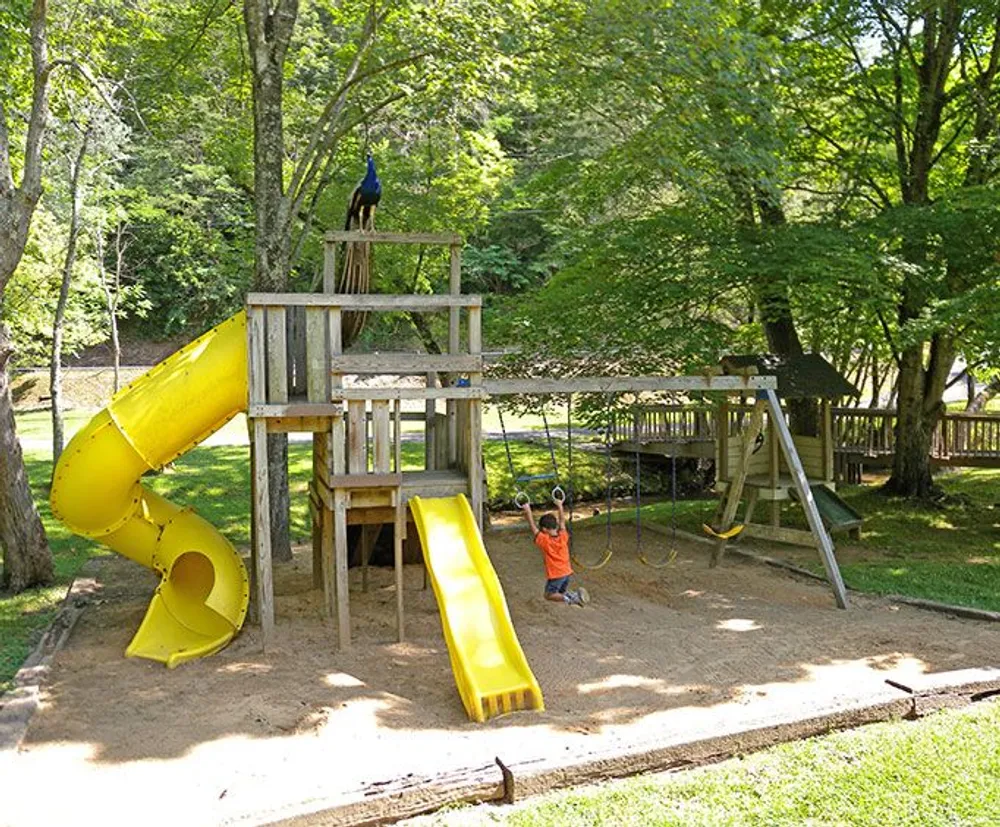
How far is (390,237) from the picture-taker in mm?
9250

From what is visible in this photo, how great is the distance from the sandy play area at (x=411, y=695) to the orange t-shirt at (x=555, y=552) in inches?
16.2

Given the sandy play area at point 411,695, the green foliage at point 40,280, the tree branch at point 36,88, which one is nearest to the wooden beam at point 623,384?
the sandy play area at point 411,695

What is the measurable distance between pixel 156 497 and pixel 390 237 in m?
3.59

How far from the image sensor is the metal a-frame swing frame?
977cm

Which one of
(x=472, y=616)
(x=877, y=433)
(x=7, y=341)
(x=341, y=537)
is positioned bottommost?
(x=472, y=616)

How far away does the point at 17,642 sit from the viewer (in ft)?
28.6

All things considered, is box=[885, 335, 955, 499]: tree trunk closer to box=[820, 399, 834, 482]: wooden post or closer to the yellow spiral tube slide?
box=[820, 399, 834, 482]: wooden post

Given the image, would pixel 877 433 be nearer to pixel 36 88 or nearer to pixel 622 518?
pixel 622 518

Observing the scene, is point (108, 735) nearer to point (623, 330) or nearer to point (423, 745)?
point (423, 745)

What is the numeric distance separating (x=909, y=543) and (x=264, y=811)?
11302mm

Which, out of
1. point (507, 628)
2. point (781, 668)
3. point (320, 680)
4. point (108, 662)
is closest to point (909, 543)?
point (781, 668)

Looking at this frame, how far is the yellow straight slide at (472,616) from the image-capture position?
6.75m

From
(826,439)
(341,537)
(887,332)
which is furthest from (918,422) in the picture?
(341,537)

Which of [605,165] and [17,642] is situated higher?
[605,165]
